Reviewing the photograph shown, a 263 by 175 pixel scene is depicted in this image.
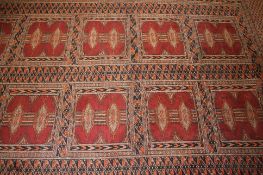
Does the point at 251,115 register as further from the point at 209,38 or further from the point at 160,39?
the point at 160,39

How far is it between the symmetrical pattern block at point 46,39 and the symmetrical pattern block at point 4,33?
0.17 metres

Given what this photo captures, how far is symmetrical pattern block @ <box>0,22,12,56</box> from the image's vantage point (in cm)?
235

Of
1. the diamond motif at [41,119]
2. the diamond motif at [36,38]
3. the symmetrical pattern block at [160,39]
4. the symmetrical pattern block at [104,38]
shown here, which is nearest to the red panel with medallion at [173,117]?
the symmetrical pattern block at [160,39]

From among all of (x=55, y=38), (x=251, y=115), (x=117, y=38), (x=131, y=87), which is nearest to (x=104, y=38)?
(x=117, y=38)

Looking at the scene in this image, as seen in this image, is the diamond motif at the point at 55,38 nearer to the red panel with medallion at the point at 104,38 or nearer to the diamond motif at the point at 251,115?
the red panel with medallion at the point at 104,38

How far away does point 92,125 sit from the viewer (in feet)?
6.49

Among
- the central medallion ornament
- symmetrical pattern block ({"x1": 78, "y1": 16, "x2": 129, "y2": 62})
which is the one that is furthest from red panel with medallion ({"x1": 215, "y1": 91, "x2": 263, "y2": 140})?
symmetrical pattern block ({"x1": 78, "y1": 16, "x2": 129, "y2": 62})

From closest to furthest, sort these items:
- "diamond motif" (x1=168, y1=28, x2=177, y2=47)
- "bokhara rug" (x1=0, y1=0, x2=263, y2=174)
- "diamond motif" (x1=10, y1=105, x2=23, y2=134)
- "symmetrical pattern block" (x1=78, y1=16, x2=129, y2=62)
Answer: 1. "bokhara rug" (x1=0, y1=0, x2=263, y2=174)
2. "diamond motif" (x1=10, y1=105, x2=23, y2=134)
3. "symmetrical pattern block" (x1=78, y1=16, x2=129, y2=62)
4. "diamond motif" (x1=168, y1=28, x2=177, y2=47)

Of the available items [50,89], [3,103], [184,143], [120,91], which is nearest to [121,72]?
[120,91]

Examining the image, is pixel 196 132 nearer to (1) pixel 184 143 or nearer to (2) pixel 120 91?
(1) pixel 184 143

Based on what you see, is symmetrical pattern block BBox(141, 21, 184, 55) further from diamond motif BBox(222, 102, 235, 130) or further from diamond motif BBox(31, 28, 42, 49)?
diamond motif BBox(31, 28, 42, 49)

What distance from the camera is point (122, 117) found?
2.01 metres

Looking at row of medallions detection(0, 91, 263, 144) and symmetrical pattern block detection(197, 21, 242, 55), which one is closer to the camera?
row of medallions detection(0, 91, 263, 144)

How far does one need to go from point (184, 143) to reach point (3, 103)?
53.1 inches
